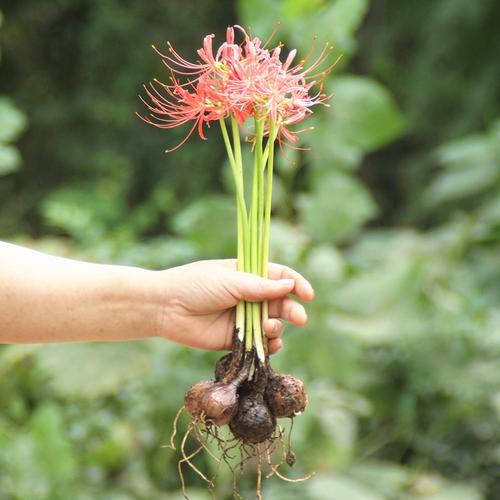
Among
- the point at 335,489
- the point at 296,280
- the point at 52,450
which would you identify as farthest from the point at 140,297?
the point at 52,450

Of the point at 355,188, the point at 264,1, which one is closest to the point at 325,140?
the point at 355,188

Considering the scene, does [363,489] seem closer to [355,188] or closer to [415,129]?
[355,188]

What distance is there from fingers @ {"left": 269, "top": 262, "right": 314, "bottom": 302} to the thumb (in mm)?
38

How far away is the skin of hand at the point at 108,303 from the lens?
1.48m

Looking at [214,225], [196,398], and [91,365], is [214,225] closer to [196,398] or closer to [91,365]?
[91,365]

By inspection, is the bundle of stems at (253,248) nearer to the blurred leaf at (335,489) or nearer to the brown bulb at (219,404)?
the brown bulb at (219,404)

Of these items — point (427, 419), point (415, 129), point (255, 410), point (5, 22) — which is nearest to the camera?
point (255, 410)

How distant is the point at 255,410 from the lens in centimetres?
140

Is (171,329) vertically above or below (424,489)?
below

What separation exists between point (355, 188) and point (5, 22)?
4.69 m

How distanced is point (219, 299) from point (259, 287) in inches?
2.9

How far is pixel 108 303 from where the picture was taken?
1515 millimetres

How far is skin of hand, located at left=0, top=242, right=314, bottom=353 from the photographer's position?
148 cm

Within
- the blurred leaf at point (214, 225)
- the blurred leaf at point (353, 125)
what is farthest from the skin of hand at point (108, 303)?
the blurred leaf at point (353, 125)
